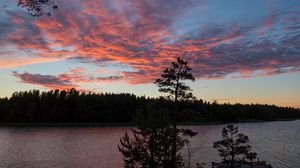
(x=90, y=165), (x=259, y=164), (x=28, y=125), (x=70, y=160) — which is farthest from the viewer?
(x=28, y=125)

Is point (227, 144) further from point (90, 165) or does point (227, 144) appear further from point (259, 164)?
point (90, 165)

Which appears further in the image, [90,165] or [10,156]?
[10,156]

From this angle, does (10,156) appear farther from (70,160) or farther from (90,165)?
(90,165)

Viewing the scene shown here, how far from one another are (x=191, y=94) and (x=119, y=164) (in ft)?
115

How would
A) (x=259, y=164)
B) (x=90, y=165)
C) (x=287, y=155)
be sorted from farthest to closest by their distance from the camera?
1. (x=287, y=155)
2. (x=90, y=165)
3. (x=259, y=164)

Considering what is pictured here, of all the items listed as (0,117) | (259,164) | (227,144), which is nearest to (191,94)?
(227,144)

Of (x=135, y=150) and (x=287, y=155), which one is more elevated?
(x=135, y=150)

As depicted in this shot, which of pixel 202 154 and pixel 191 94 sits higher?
pixel 191 94

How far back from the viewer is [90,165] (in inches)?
2510

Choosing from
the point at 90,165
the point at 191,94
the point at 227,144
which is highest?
the point at 191,94

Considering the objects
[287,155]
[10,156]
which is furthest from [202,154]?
[10,156]

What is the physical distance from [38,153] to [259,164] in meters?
51.7

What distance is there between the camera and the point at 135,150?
3091cm

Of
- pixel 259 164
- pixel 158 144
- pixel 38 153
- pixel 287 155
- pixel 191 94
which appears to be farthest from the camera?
pixel 287 155
